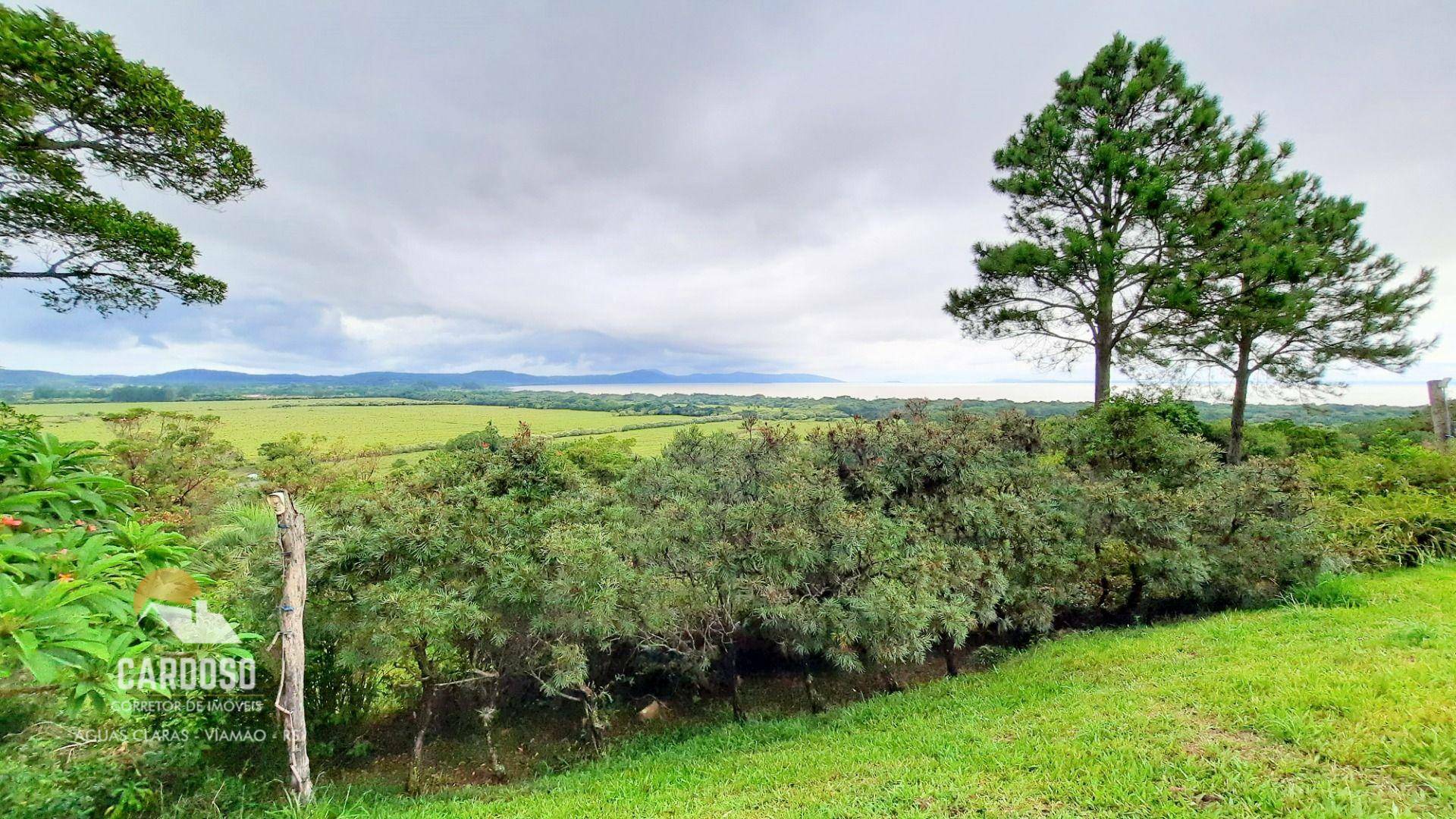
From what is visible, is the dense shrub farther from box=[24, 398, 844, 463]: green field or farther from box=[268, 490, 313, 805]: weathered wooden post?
box=[24, 398, 844, 463]: green field

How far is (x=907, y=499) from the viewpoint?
650 cm

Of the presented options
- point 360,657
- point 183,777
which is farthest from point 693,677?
point 183,777

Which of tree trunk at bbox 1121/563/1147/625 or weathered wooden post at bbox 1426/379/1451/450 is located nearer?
tree trunk at bbox 1121/563/1147/625

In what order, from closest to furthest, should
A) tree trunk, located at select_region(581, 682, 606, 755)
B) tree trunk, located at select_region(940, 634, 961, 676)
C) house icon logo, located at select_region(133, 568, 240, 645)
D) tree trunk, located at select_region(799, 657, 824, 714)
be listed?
house icon logo, located at select_region(133, 568, 240, 645), tree trunk, located at select_region(581, 682, 606, 755), tree trunk, located at select_region(799, 657, 824, 714), tree trunk, located at select_region(940, 634, 961, 676)

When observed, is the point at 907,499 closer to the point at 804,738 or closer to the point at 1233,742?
the point at 804,738

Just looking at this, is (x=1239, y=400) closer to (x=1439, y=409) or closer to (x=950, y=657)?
(x=1439, y=409)

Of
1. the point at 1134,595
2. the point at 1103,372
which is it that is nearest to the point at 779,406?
the point at 1103,372

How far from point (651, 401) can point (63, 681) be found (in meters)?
39.5

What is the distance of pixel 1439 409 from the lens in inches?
480

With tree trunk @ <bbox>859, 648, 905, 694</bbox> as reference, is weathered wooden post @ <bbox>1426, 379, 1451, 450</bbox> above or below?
above

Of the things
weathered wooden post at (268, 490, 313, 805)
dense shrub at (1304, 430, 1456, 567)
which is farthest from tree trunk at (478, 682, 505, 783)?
dense shrub at (1304, 430, 1456, 567)

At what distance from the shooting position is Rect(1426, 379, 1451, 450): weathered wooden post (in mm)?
11742

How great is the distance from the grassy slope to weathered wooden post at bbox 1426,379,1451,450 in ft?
37.1

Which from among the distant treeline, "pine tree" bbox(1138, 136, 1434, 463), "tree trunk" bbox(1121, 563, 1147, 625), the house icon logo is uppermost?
"pine tree" bbox(1138, 136, 1434, 463)
